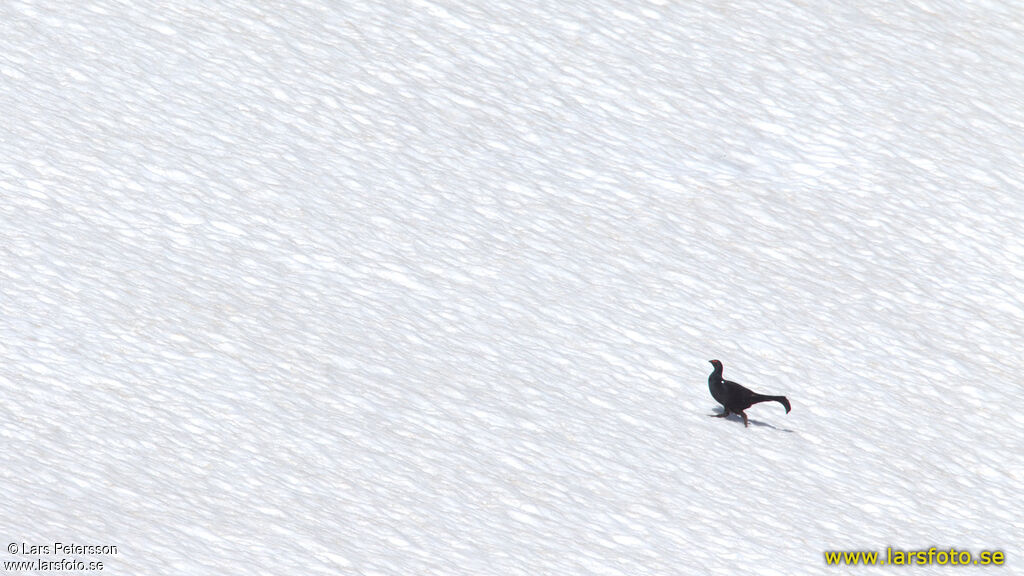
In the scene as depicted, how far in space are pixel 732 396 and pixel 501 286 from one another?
6.36 ft

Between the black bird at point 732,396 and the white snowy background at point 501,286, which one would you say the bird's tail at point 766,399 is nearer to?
the black bird at point 732,396

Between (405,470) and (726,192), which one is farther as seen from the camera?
(726,192)

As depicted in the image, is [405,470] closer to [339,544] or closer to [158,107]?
[339,544]

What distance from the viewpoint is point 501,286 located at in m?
8.99

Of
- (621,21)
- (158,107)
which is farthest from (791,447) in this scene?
(621,21)

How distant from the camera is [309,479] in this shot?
6.43m

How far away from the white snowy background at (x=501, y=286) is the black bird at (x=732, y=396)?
172mm

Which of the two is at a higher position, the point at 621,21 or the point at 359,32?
the point at 621,21

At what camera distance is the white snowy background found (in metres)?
6.43

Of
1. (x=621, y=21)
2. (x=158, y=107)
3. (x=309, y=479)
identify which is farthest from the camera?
(x=621, y=21)

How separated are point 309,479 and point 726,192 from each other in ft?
18.3

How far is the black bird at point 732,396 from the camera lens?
783 cm

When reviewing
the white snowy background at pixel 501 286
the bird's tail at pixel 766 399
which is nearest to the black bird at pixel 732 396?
the bird's tail at pixel 766 399

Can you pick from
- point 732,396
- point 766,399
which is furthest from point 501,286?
point 766,399
